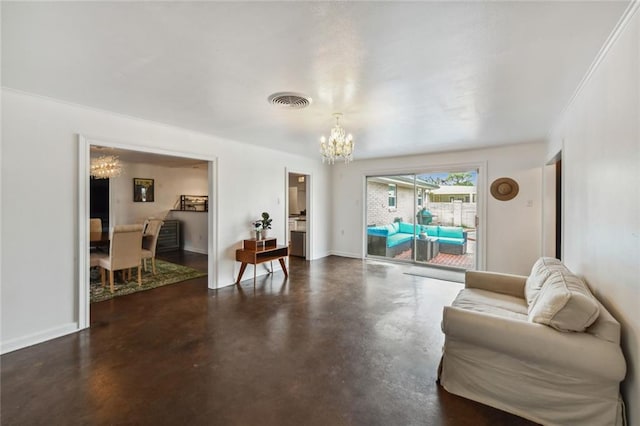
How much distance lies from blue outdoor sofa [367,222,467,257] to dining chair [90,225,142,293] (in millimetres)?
4682

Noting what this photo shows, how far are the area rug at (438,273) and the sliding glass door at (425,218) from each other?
12.9 inches

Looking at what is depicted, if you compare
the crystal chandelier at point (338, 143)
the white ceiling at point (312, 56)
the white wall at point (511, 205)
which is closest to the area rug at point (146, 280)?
the white ceiling at point (312, 56)

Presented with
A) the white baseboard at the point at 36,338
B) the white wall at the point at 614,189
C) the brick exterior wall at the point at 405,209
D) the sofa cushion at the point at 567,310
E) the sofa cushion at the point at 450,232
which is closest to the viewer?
the white wall at the point at 614,189

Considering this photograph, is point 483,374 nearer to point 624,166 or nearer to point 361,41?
point 624,166

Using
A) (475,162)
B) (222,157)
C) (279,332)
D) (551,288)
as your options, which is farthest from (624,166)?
(222,157)

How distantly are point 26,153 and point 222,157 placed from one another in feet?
7.21

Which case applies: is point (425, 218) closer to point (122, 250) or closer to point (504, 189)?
point (504, 189)

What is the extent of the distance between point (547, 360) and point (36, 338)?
4.18 metres

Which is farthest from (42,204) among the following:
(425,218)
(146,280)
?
(425,218)

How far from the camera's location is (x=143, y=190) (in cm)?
727

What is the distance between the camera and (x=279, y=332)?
114 inches

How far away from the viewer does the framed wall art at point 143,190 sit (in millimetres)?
7145

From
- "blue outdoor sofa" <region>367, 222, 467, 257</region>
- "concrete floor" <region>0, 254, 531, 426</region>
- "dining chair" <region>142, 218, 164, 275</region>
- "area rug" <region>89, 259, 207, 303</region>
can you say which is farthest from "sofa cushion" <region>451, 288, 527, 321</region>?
"dining chair" <region>142, 218, 164, 275</region>

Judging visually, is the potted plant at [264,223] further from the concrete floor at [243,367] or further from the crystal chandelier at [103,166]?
the crystal chandelier at [103,166]
